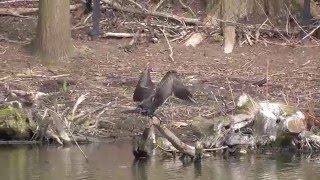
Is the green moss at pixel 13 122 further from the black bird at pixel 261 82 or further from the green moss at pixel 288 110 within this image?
the black bird at pixel 261 82

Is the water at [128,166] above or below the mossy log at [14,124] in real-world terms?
below

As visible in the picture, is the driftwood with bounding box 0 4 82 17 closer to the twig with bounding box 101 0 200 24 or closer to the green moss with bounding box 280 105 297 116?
the twig with bounding box 101 0 200 24

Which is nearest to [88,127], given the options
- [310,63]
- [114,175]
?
[114,175]

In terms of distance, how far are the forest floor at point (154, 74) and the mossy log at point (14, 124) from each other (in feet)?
2.62

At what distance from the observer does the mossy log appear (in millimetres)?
12414

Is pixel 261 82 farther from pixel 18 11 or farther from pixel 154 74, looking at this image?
pixel 18 11

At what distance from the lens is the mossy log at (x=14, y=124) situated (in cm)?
1241

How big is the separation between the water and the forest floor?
120 cm

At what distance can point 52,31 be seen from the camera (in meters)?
16.0

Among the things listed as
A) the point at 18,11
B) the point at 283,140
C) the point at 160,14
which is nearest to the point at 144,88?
the point at 283,140

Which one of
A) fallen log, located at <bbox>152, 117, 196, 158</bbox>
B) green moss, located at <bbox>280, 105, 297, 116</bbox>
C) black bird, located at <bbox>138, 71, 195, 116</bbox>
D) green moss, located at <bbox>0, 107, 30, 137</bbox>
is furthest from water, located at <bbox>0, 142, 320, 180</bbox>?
black bird, located at <bbox>138, 71, 195, 116</bbox>

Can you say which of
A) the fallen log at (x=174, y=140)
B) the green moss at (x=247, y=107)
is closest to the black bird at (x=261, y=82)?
the green moss at (x=247, y=107)

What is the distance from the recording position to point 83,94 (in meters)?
14.6

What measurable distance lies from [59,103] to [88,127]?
129cm
